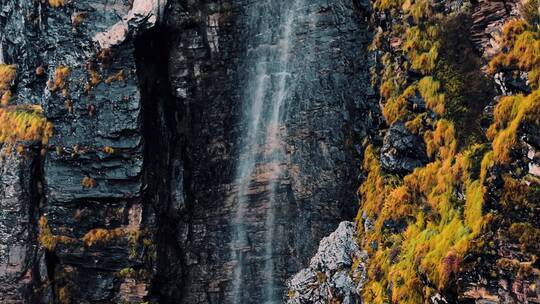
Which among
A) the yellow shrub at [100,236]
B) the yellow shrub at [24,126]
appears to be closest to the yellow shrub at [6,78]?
the yellow shrub at [24,126]

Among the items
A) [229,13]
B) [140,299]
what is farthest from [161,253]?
[229,13]

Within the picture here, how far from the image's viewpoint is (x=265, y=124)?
53.1 ft

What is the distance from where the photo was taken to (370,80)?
14219 millimetres

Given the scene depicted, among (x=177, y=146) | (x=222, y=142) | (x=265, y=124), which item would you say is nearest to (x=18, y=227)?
(x=177, y=146)

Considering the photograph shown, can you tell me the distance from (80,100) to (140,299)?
18.7 feet

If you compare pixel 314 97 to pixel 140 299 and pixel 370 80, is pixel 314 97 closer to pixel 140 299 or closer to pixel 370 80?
pixel 370 80

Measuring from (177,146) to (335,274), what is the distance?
6.60 meters

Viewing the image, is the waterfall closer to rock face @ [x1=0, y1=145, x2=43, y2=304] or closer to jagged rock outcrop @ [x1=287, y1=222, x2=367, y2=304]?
jagged rock outcrop @ [x1=287, y1=222, x2=367, y2=304]

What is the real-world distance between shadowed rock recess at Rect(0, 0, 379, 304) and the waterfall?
0.14 feet

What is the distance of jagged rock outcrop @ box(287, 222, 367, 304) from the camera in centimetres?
1163

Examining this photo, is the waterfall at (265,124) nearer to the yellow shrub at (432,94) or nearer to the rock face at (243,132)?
the rock face at (243,132)

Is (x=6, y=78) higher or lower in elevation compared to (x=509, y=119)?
higher

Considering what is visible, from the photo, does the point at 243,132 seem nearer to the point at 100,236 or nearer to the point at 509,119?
the point at 100,236

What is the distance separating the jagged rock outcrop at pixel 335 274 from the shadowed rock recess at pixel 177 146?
1994 mm
